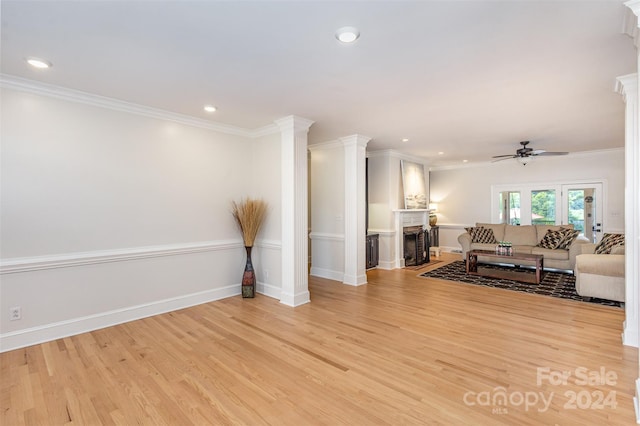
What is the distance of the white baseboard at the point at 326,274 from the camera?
5.71 meters

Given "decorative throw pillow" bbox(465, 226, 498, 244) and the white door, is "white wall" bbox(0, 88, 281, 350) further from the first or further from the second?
the white door

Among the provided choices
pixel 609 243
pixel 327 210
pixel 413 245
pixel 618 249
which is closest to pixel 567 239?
pixel 609 243

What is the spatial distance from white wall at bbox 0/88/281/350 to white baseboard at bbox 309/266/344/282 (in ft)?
4.97

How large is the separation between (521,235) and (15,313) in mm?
8489

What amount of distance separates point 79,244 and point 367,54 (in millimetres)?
3495

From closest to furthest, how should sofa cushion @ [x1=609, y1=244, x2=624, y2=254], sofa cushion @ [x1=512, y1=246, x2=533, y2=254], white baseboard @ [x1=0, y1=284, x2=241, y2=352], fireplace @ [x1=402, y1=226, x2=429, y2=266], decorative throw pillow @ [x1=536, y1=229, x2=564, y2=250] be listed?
white baseboard @ [x1=0, y1=284, x2=241, y2=352]
sofa cushion @ [x1=609, y1=244, x2=624, y2=254]
decorative throw pillow @ [x1=536, y1=229, x2=564, y2=250]
sofa cushion @ [x1=512, y1=246, x2=533, y2=254]
fireplace @ [x1=402, y1=226, x2=429, y2=266]

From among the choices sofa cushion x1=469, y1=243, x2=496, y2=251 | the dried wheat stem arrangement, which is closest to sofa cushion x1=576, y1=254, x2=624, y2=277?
sofa cushion x1=469, y1=243, x2=496, y2=251

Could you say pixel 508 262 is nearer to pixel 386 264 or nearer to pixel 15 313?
pixel 386 264

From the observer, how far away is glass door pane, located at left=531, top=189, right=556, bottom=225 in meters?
7.65

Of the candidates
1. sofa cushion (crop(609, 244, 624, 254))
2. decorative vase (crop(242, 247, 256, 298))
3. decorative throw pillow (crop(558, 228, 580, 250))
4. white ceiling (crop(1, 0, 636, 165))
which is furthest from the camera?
decorative throw pillow (crop(558, 228, 580, 250))

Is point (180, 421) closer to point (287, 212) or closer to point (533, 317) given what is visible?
point (287, 212)

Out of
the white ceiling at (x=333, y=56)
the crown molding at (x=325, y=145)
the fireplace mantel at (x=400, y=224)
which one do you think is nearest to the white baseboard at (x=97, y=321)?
the white ceiling at (x=333, y=56)

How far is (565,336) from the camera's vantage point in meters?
3.16

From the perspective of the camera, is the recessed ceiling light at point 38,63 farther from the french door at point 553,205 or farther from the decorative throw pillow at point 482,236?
the french door at point 553,205
